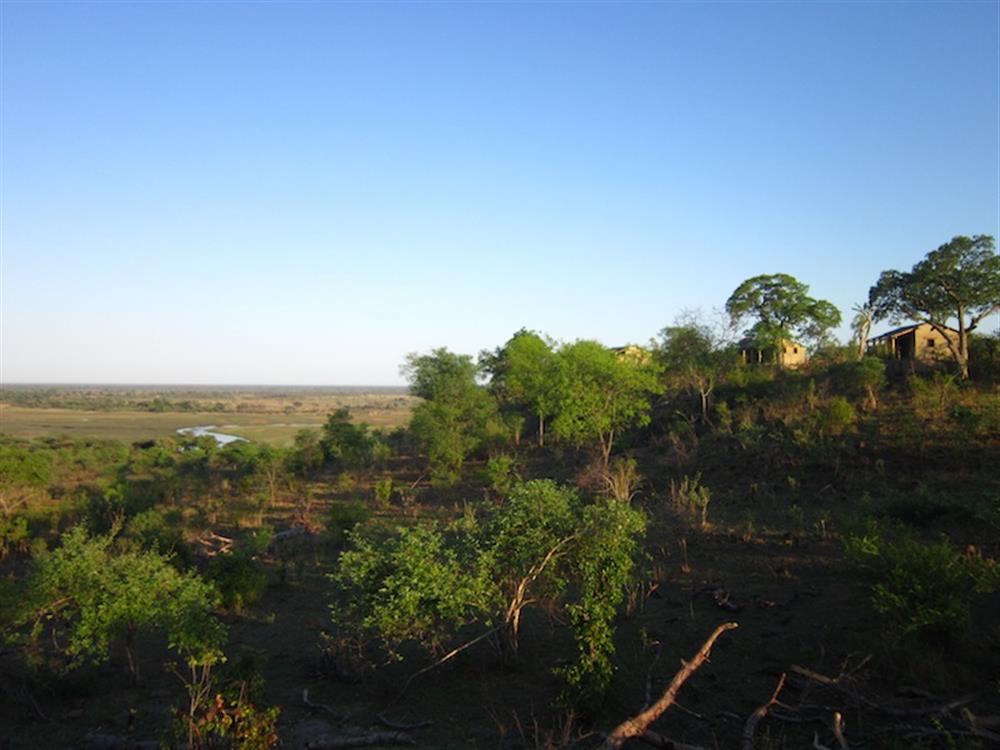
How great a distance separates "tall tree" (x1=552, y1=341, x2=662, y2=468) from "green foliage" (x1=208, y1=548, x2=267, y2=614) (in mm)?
13630

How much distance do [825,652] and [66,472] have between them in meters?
35.6

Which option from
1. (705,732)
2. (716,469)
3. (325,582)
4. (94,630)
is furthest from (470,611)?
(716,469)

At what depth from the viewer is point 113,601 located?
870cm

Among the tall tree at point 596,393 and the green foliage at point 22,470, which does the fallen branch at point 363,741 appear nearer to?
the tall tree at point 596,393

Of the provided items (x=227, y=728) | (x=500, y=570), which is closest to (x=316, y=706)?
(x=227, y=728)

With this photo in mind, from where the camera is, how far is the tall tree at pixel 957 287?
24.2 metres

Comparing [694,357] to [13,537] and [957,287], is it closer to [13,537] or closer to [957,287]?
[957,287]

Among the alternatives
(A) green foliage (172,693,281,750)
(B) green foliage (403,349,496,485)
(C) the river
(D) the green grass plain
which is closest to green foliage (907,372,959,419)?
(B) green foliage (403,349,496,485)

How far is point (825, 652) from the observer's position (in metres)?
9.04

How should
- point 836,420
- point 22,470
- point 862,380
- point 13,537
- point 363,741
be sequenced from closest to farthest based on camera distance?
point 363,741, point 13,537, point 836,420, point 22,470, point 862,380

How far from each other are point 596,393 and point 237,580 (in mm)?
15790

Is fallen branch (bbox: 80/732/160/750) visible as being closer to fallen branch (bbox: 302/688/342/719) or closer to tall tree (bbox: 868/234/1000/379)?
fallen branch (bbox: 302/688/342/719)

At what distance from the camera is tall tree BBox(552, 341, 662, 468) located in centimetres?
2495

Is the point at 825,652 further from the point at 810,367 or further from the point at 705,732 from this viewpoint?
the point at 810,367
